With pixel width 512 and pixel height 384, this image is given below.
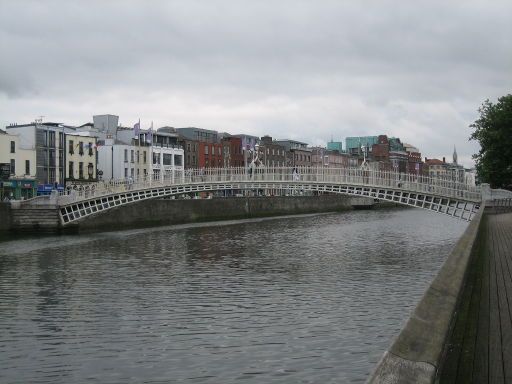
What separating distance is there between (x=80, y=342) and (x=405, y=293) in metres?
9.68

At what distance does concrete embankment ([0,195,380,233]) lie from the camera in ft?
144

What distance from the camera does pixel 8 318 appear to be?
14992mm

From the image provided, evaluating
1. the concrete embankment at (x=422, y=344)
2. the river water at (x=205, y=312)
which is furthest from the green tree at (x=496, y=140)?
the concrete embankment at (x=422, y=344)

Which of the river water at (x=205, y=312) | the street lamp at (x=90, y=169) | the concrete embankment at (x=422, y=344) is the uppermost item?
the street lamp at (x=90, y=169)

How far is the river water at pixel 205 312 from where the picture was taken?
10773 millimetres

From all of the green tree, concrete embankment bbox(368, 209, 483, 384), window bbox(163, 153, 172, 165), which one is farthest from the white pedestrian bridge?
concrete embankment bbox(368, 209, 483, 384)

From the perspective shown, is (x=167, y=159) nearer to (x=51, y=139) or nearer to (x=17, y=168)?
(x=51, y=139)

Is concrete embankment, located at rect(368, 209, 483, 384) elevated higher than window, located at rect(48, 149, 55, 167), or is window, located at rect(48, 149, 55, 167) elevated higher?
window, located at rect(48, 149, 55, 167)

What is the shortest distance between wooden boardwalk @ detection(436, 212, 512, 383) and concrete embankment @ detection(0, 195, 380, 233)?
37.5 metres

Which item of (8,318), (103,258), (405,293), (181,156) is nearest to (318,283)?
(405,293)

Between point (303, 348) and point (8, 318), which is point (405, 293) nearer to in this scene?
point (303, 348)

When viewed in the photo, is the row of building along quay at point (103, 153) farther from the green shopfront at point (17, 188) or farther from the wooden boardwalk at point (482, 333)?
the wooden boardwalk at point (482, 333)

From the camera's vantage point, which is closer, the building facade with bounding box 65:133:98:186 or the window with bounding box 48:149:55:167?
the window with bounding box 48:149:55:167

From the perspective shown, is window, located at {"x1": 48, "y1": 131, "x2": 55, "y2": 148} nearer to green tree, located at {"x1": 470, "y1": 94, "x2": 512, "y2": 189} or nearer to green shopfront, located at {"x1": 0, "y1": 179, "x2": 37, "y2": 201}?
green shopfront, located at {"x1": 0, "y1": 179, "x2": 37, "y2": 201}
